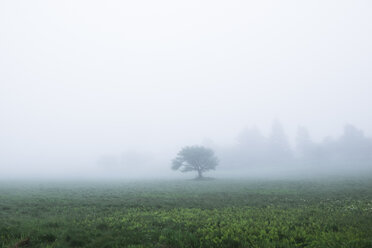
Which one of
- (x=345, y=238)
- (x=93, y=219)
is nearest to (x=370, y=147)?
(x=345, y=238)

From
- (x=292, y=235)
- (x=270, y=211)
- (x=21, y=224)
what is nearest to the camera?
(x=292, y=235)

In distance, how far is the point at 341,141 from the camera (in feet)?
316

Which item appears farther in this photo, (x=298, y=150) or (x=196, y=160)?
(x=298, y=150)

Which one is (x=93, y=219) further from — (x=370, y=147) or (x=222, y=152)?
(x=370, y=147)

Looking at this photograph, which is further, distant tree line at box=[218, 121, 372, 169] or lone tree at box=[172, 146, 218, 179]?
distant tree line at box=[218, 121, 372, 169]

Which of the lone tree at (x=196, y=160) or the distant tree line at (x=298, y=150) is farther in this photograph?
the distant tree line at (x=298, y=150)

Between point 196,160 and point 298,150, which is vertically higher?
point 298,150

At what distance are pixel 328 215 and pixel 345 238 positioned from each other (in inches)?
210

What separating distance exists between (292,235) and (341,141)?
108 meters

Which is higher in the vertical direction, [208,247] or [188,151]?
[188,151]

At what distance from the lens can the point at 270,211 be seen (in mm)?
16438

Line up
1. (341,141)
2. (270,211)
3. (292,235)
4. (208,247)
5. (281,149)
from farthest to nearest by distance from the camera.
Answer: (281,149), (341,141), (270,211), (292,235), (208,247)

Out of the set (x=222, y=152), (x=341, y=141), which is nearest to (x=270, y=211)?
(x=222, y=152)

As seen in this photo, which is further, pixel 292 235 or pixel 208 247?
pixel 292 235
